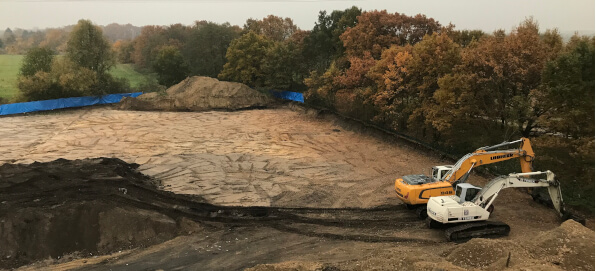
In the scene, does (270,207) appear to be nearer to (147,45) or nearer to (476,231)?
(476,231)

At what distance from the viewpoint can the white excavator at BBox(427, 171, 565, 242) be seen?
12.6 metres

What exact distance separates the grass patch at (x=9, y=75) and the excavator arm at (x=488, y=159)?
44874mm

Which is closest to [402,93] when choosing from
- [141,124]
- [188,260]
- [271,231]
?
[271,231]

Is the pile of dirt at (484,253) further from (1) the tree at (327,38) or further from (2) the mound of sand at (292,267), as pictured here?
(1) the tree at (327,38)

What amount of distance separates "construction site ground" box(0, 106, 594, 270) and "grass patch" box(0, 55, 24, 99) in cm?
1992

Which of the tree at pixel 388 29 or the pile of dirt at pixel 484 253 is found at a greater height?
the tree at pixel 388 29

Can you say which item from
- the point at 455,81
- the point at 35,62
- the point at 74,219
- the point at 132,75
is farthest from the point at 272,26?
the point at 74,219

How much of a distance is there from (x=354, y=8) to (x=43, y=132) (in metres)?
29.0

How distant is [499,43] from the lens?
1814 cm

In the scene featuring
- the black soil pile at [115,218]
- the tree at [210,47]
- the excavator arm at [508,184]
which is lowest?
the black soil pile at [115,218]

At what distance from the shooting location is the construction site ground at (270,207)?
10297 millimetres

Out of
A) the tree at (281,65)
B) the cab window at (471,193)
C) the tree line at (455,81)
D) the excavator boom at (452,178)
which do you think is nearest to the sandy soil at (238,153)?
the excavator boom at (452,178)

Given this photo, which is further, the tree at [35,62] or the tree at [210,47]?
the tree at [210,47]

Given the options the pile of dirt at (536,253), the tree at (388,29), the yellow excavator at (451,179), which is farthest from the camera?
the tree at (388,29)
